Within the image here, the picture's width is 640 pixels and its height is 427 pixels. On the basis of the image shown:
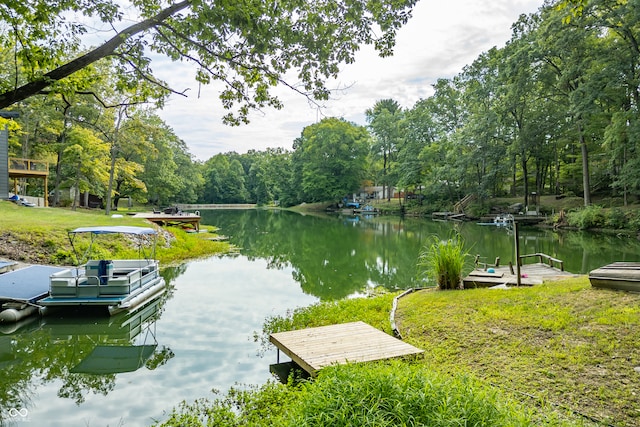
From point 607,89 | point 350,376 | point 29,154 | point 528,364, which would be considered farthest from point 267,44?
point 29,154

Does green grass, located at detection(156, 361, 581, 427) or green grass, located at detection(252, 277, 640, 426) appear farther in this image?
green grass, located at detection(252, 277, 640, 426)

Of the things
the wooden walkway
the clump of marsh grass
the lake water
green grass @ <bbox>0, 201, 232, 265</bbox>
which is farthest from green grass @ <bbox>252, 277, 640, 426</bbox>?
green grass @ <bbox>0, 201, 232, 265</bbox>

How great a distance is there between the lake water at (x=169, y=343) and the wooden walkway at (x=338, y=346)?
716 millimetres

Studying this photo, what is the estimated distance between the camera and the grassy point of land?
3.97 meters

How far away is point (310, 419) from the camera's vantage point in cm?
306

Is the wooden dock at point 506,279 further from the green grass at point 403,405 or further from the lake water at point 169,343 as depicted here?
the green grass at point 403,405

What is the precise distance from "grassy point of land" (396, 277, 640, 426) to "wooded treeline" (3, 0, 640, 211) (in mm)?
4782

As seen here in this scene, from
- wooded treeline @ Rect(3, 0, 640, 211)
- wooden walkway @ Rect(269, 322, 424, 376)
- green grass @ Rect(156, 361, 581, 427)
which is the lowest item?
wooden walkway @ Rect(269, 322, 424, 376)

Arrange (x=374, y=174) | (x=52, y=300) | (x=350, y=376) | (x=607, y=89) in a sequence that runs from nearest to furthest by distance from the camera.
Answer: (x=350, y=376), (x=52, y=300), (x=607, y=89), (x=374, y=174)

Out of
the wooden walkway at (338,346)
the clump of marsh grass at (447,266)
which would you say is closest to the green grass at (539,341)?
the wooden walkway at (338,346)

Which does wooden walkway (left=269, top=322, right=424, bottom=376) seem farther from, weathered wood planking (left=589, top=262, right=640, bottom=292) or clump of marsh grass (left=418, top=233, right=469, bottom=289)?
weathered wood planking (left=589, top=262, right=640, bottom=292)

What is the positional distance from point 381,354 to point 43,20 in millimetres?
5852

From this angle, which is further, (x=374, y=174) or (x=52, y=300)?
(x=374, y=174)

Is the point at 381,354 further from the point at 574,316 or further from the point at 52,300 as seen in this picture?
the point at 52,300
